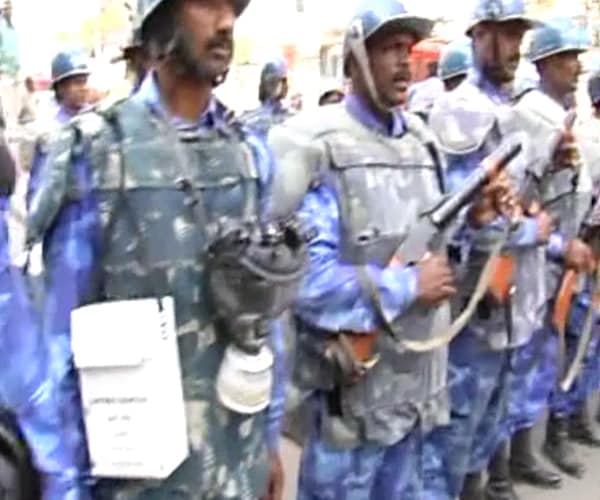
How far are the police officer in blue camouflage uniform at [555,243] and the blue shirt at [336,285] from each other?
4.81 ft

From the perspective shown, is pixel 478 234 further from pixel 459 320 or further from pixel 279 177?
pixel 279 177

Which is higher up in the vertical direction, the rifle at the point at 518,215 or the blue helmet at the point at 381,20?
the blue helmet at the point at 381,20

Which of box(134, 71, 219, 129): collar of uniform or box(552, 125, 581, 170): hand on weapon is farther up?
box(134, 71, 219, 129): collar of uniform

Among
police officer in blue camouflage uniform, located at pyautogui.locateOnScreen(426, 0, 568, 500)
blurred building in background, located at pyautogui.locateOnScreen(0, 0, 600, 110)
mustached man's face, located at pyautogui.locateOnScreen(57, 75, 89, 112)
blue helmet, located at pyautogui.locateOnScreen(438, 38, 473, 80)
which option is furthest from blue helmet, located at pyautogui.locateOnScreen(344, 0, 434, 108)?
blurred building in background, located at pyautogui.locateOnScreen(0, 0, 600, 110)

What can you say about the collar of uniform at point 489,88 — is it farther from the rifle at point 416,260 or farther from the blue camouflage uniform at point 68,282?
the blue camouflage uniform at point 68,282

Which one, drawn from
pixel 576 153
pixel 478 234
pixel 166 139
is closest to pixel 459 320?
pixel 478 234

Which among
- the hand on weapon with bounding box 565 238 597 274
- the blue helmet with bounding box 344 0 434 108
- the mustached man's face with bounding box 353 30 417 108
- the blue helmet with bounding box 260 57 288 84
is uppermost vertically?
the blue helmet with bounding box 344 0 434 108

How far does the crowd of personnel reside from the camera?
8.02 ft

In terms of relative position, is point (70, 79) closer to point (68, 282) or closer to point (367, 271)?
point (367, 271)

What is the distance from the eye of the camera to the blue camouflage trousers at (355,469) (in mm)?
3566

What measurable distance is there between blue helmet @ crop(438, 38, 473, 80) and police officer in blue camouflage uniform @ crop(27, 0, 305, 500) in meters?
4.88

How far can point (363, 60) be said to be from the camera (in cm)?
354

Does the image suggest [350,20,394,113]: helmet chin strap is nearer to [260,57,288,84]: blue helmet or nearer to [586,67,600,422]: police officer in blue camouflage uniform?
[586,67,600,422]: police officer in blue camouflage uniform

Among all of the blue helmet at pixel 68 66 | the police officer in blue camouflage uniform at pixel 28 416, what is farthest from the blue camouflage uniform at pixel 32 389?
the blue helmet at pixel 68 66
